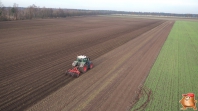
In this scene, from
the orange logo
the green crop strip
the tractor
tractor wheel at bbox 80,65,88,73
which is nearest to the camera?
the orange logo

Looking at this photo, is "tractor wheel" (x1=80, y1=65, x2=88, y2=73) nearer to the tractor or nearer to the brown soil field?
the tractor

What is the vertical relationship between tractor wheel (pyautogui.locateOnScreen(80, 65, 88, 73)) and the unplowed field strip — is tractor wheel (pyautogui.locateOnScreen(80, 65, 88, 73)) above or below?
above

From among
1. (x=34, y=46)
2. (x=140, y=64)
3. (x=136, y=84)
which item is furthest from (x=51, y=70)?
(x=34, y=46)

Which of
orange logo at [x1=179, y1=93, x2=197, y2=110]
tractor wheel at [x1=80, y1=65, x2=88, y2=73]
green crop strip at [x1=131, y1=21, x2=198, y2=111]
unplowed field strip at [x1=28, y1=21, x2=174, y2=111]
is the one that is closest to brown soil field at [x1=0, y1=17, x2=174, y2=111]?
unplowed field strip at [x1=28, y1=21, x2=174, y2=111]

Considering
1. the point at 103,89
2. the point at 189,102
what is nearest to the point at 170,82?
the point at 189,102

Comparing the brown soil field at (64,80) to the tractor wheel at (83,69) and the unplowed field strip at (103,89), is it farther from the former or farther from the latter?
the tractor wheel at (83,69)

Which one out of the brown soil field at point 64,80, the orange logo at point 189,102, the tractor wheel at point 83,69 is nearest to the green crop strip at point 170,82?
the orange logo at point 189,102

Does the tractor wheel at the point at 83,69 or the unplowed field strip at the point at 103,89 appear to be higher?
the tractor wheel at the point at 83,69

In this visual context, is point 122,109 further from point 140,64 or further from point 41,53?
point 41,53

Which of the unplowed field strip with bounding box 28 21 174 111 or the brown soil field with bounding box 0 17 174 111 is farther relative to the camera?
the brown soil field with bounding box 0 17 174 111

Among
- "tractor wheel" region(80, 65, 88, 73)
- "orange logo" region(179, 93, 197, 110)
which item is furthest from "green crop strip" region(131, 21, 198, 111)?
"tractor wheel" region(80, 65, 88, 73)

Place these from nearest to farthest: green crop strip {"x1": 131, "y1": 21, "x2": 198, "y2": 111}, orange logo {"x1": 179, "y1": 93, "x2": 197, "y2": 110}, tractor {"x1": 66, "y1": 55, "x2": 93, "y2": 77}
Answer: orange logo {"x1": 179, "y1": 93, "x2": 197, "y2": 110}, green crop strip {"x1": 131, "y1": 21, "x2": 198, "y2": 111}, tractor {"x1": 66, "y1": 55, "x2": 93, "y2": 77}
